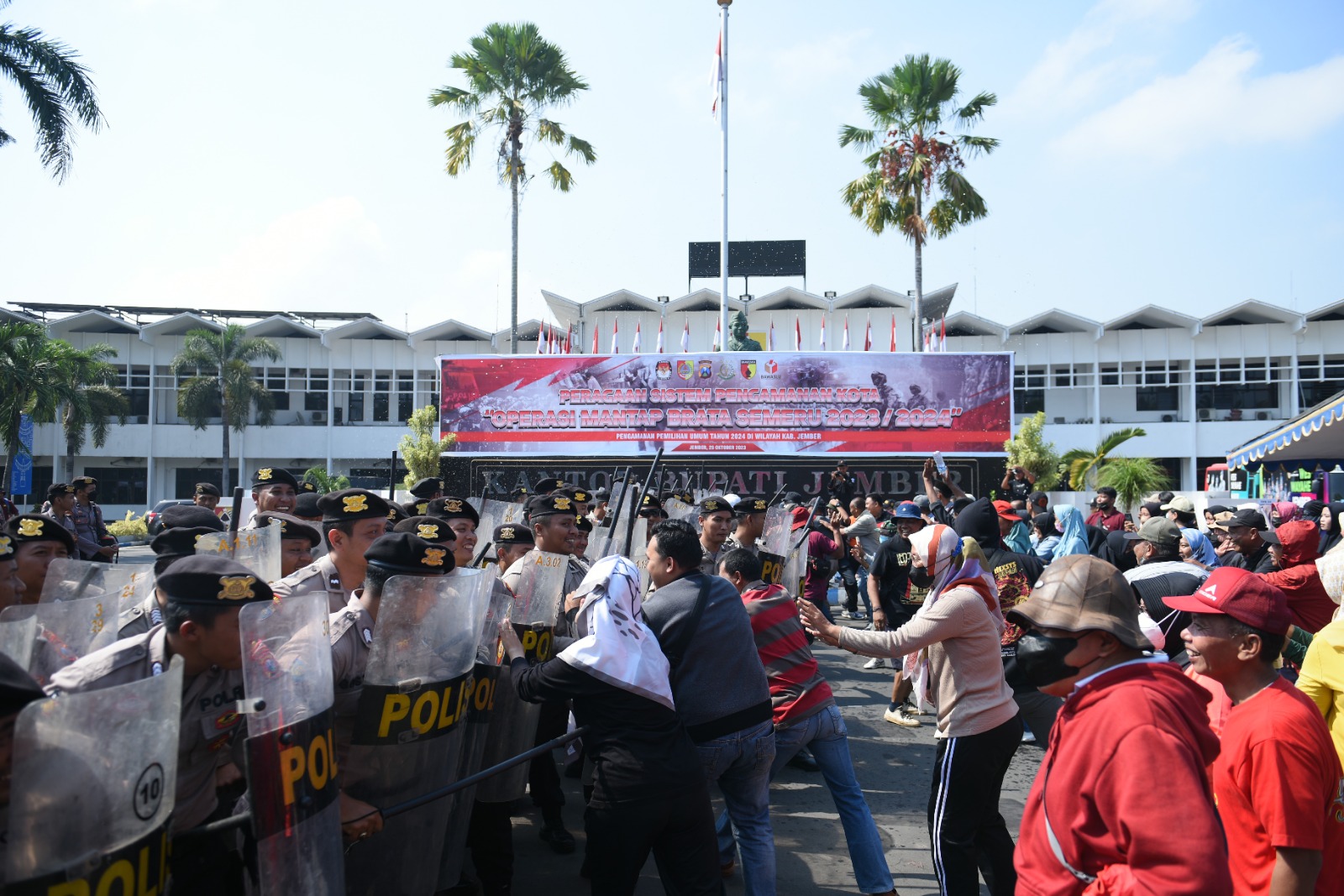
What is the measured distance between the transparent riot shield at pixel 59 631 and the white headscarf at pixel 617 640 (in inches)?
64.0

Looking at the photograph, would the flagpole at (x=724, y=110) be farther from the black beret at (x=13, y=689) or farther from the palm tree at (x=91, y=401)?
the black beret at (x=13, y=689)

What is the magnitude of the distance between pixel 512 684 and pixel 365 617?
96 cm

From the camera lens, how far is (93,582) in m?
3.95

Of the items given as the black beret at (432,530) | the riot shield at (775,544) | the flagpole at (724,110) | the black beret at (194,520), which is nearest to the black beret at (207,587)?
the black beret at (432,530)

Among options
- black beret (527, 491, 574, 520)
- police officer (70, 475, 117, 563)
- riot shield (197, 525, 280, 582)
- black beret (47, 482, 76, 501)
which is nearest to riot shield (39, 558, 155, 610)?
riot shield (197, 525, 280, 582)

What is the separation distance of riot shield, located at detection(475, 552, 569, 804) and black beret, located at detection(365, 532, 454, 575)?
0.98 m

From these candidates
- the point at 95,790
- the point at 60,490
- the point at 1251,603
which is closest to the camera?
the point at 95,790

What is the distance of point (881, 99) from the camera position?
27.1 metres

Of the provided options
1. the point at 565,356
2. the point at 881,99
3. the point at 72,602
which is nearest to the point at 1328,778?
the point at 72,602

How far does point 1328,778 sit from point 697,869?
2.10 meters

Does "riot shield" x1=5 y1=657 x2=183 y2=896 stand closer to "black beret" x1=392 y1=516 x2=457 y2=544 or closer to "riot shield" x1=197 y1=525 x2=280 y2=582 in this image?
"black beret" x1=392 y1=516 x2=457 y2=544

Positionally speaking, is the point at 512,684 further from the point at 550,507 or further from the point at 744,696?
the point at 550,507

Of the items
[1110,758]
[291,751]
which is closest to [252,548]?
[291,751]

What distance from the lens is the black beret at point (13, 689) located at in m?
1.79
